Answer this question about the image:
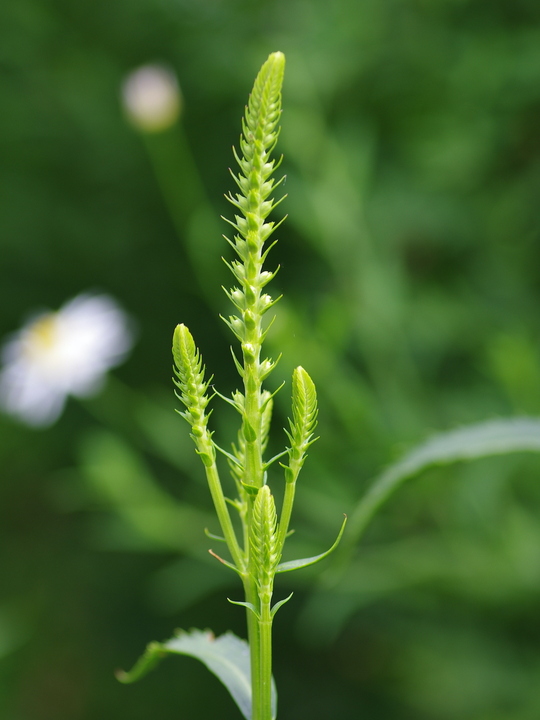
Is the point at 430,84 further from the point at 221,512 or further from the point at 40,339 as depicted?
the point at 221,512

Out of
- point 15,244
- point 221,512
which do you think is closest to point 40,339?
point 15,244

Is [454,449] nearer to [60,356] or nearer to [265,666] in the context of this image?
[265,666]

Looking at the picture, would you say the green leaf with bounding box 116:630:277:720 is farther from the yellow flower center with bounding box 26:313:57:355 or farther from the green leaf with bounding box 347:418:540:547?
the yellow flower center with bounding box 26:313:57:355

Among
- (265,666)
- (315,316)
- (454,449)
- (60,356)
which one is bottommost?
(265,666)

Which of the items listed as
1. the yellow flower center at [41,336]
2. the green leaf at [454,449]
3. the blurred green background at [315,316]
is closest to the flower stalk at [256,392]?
the green leaf at [454,449]

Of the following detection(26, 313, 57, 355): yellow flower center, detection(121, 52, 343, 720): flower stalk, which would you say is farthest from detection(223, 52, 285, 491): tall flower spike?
detection(26, 313, 57, 355): yellow flower center

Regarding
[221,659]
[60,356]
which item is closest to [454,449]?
[221,659]
